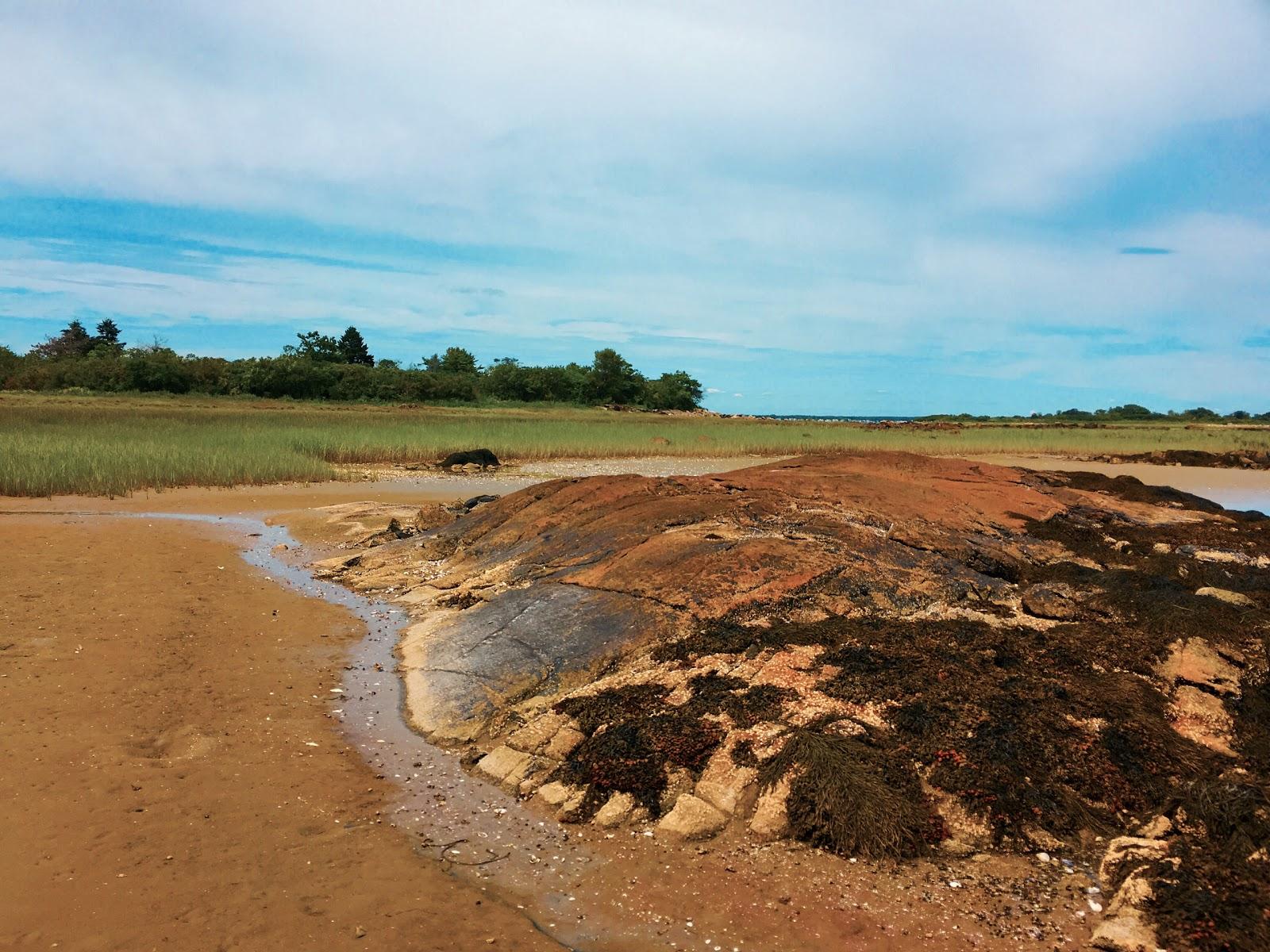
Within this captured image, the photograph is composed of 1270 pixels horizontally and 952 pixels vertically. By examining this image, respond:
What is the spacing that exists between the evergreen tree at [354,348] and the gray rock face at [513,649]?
61.8m

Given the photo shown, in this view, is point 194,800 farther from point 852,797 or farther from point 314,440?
point 314,440

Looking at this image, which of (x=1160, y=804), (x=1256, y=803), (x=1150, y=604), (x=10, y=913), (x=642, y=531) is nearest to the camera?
(x=10, y=913)

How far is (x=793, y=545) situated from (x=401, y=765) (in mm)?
3545

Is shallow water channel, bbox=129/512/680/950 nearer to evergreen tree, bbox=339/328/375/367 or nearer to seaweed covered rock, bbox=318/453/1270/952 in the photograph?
seaweed covered rock, bbox=318/453/1270/952

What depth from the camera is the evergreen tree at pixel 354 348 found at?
213 ft

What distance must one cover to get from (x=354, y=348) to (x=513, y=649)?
64.3 metres

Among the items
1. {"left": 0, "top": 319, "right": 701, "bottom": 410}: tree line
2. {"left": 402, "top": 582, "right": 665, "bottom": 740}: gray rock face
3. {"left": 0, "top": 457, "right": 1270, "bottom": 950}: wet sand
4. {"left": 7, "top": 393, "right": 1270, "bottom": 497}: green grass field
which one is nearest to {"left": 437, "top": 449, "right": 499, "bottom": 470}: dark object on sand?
{"left": 7, "top": 393, "right": 1270, "bottom": 497}: green grass field

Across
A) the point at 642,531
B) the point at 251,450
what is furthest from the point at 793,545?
the point at 251,450

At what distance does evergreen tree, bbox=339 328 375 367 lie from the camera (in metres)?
64.9

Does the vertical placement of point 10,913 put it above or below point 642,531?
below

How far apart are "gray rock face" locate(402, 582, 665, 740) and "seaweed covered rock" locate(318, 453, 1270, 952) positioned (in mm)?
24

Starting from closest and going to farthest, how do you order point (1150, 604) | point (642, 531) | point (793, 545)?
1. point (1150, 604)
2. point (793, 545)
3. point (642, 531)

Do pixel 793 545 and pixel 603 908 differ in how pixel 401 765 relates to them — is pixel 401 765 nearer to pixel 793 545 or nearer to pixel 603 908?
pixel 603 908

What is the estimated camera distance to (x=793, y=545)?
269 inches
